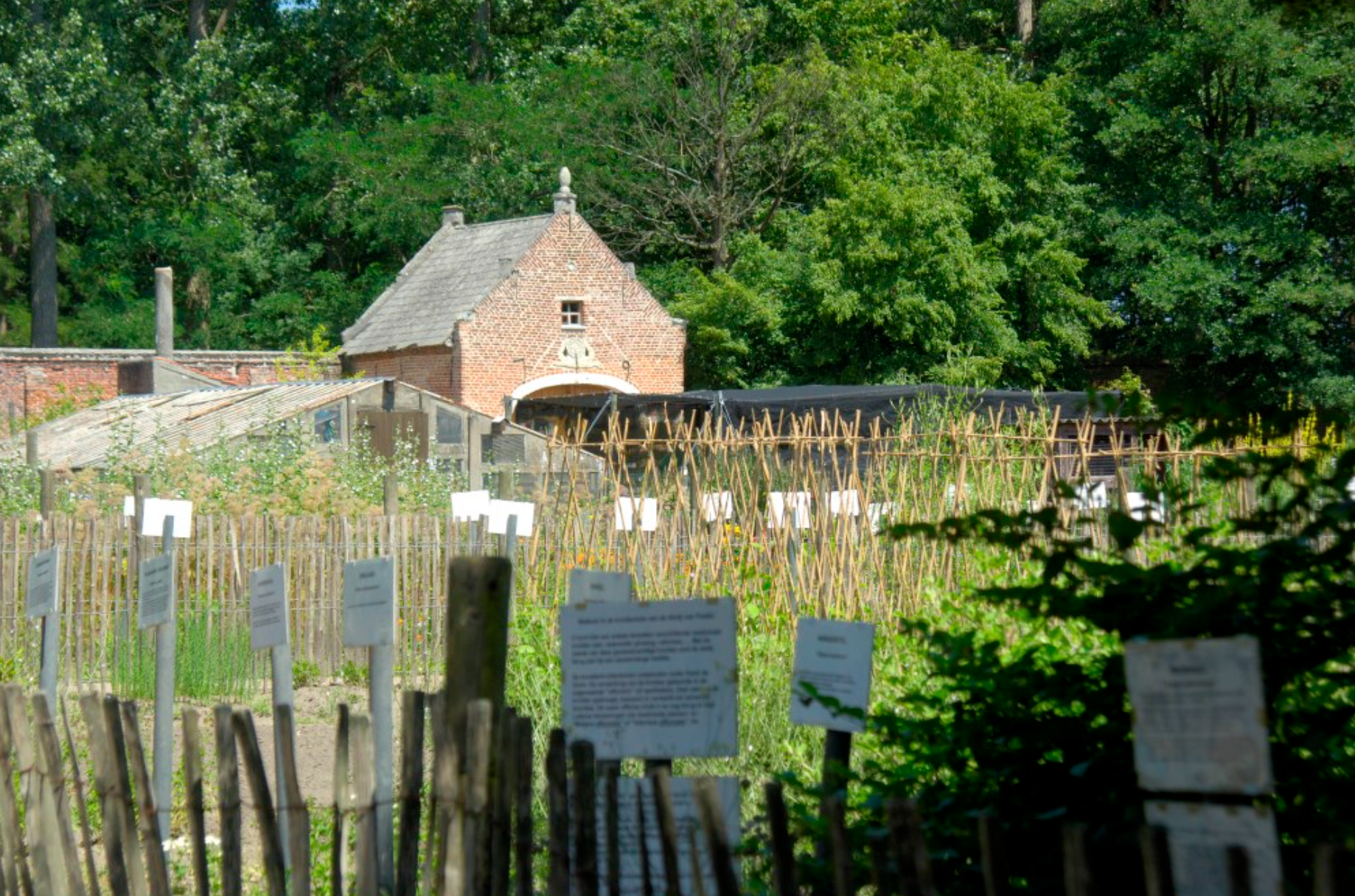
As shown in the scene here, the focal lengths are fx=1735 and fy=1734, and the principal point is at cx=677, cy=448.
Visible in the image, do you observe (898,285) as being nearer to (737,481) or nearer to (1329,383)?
(1329,383)

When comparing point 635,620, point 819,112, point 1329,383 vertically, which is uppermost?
point 819,112

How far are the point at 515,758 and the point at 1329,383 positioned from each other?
1167 inches

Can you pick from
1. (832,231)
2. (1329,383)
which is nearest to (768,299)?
(832,231)

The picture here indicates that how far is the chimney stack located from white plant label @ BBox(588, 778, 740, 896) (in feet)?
99.8

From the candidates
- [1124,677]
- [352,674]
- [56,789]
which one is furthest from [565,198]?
[1124,677]

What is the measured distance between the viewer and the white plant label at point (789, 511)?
10469 millimetres

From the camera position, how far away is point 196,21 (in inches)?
1639

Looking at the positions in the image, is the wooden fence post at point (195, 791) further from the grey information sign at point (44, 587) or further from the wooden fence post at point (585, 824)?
the grey information sign at point (44, 587)

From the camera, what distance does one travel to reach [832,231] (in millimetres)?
30500

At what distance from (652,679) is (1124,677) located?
1.01 meters

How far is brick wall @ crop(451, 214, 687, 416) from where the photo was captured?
30.3m

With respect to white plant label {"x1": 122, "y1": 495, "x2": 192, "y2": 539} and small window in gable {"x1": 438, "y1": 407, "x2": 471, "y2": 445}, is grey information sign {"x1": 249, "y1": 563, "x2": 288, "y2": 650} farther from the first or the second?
small window in gable {"x1": 438, "y1": 407, "x2": 471, "y2": 445}

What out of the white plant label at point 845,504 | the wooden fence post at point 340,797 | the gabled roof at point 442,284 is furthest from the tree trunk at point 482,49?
the wooden fence post at point 340,797

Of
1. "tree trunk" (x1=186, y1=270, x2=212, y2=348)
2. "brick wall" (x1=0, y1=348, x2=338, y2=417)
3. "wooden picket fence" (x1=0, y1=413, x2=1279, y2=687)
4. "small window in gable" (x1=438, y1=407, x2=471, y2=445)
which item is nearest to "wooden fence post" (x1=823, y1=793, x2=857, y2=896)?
"wooden picket fence" (x1=0, y1=413, x2=1279, y2=687)
